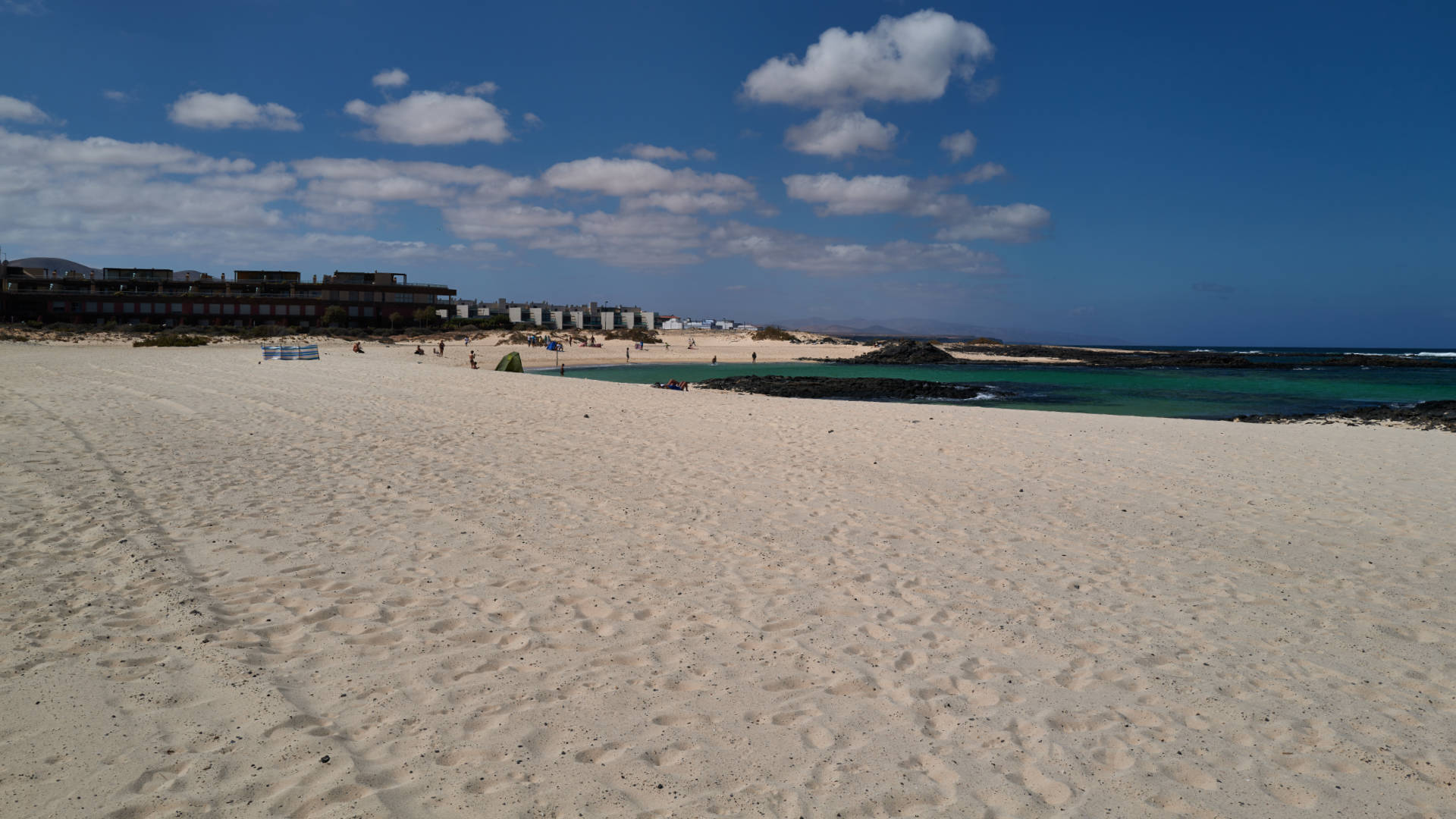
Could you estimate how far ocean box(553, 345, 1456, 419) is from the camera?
28203 mm

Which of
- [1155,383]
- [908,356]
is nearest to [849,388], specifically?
[1155,383]

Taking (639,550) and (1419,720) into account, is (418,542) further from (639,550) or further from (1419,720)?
(1419,720)

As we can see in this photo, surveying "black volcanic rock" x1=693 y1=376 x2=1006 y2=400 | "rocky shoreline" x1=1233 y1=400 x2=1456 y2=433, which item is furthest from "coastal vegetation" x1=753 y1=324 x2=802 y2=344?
"rocky shoreline" x1=1233 y1=400 x2=1456 y2=433

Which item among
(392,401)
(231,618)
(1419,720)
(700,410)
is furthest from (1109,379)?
(231,618)

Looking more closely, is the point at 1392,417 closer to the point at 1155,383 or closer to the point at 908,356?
the point at 1155,383

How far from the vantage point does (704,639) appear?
416 centimetres

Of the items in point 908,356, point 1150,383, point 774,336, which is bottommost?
point 1150,383

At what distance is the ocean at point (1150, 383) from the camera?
92.5 ft

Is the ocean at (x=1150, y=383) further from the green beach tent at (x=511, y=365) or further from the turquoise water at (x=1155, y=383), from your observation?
the green beach tent at (x=511, y=365)

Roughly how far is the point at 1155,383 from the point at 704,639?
45.0m

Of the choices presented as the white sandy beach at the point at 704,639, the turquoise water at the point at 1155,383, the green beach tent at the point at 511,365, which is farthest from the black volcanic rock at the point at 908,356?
the white sandy beach at the point at 704,639

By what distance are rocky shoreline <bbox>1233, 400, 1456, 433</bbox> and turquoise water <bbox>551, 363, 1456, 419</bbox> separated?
2.23 m

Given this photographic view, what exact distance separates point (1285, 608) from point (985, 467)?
4.70 metres

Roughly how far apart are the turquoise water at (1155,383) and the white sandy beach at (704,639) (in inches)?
826
